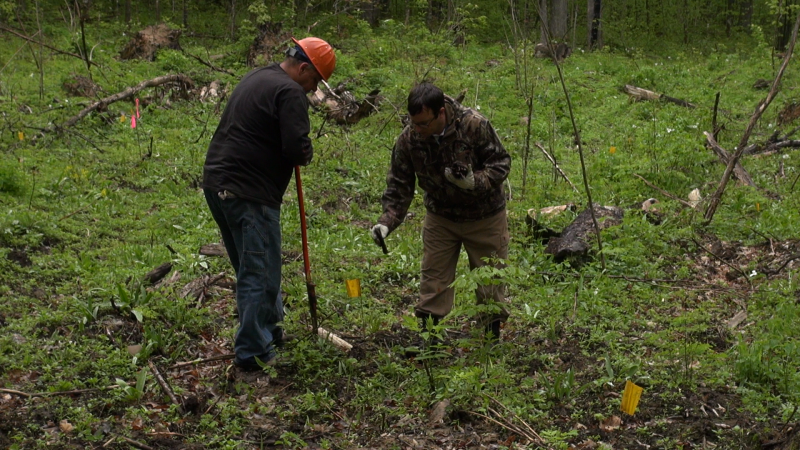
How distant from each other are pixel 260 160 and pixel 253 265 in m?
0.65

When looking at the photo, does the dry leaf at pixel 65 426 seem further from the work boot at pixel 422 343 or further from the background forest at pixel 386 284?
the work boot at pixel 422 343

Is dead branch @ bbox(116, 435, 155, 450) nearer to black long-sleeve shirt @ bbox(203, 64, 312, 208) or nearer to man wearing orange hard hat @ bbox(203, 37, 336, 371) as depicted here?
man wearing orange hard hat @ bbox(203, 37, 336, 371)

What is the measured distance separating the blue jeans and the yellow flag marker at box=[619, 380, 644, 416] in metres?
2.21

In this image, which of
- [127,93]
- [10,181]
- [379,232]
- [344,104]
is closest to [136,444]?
[379,232]

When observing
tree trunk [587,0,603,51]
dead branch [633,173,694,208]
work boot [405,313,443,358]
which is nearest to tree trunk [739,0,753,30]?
tree trunk [587,0,603,51]

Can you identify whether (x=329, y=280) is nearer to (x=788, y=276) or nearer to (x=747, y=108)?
(x=788, y=276)

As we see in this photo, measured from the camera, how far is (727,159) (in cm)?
933

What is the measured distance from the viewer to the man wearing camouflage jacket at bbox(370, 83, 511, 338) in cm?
460

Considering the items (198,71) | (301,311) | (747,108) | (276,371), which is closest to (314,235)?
(301,311)

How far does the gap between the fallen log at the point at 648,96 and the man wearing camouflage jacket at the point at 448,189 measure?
912cm

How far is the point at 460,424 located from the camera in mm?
4379

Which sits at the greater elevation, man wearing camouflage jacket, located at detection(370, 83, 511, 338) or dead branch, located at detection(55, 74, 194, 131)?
man wearing camouflage jacket, located at detection(370, 83, 511, 338)

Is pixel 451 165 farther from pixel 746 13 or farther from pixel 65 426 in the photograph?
pixel 746 13

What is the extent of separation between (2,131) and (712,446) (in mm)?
9172
